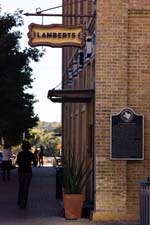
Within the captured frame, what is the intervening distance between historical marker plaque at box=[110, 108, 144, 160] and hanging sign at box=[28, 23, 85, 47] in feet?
6.15

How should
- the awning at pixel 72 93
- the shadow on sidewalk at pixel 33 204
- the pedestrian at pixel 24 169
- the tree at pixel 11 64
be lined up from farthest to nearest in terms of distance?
the tree at pixel 11 64 → the pedestrian at pixel 24 169 → the shadow on sidewalk at pixel 33 204 → the awning at pixel 72 93

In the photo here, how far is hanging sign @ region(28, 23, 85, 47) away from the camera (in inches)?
643

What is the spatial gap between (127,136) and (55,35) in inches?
109

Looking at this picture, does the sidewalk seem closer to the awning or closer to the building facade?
the building facade

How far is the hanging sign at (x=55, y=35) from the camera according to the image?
53.6 feet

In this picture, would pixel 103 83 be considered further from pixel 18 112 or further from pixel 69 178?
pixel 18 112

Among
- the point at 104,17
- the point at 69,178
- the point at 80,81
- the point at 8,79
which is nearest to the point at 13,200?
the point at 80,81

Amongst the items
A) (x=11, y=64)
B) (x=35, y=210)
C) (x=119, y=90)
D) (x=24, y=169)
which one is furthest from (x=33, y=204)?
(x=11, y=64)

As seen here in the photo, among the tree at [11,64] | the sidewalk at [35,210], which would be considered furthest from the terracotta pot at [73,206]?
the tree at [11,64]

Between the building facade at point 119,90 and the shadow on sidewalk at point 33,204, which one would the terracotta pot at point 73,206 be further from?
the shadow on sidewalk at point 33,204

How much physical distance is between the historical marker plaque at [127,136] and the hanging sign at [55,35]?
187 centimetres

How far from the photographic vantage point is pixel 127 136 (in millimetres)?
16719

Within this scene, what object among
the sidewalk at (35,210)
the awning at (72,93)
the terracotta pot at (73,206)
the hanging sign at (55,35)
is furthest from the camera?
the awning at (72,93)

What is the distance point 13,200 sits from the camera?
22938mm
